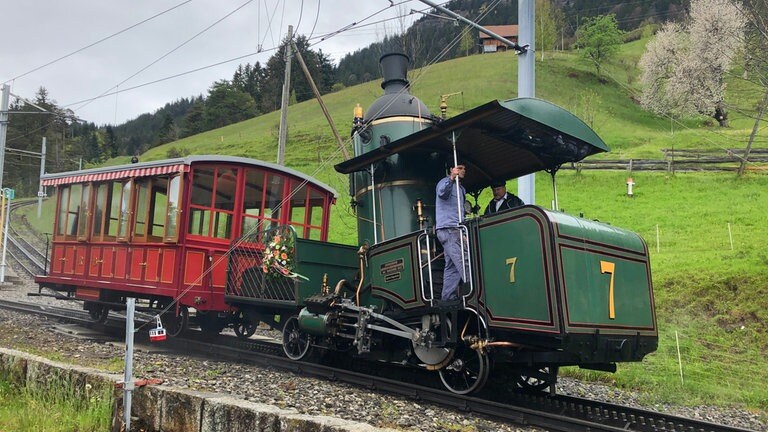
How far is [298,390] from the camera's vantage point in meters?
5.91

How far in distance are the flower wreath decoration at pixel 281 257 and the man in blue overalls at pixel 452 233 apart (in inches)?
96.0

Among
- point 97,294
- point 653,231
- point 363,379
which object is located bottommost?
point 363,379

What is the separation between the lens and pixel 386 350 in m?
6.75

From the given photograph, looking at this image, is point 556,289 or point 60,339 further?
point 60,339

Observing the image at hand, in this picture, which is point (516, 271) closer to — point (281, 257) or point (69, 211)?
point (281, 257)

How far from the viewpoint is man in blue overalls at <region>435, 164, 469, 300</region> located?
5.70m

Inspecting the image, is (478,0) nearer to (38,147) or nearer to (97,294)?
(38,147)

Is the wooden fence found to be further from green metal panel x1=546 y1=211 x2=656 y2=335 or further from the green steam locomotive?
green metal panel x1=546 y1=211 x2=656 y2=335

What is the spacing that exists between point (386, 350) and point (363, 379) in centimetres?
47

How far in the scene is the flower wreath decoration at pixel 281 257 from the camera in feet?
25.0

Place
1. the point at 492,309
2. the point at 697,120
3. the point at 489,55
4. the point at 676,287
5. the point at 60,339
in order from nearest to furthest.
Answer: the point at 492,309, the point at 60,339, the point at 676,287, the point at 697,120, the point at 489,55

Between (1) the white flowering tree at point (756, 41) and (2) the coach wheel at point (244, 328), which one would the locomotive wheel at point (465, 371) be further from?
(1) the white flowering tree at point (756, 41)

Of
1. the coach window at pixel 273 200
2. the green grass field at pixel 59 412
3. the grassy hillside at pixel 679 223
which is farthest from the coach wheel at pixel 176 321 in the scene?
the green grass field at pixel 59 412

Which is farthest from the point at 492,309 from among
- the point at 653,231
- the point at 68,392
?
the point at 653,231
